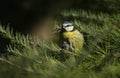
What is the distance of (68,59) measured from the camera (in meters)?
0.69

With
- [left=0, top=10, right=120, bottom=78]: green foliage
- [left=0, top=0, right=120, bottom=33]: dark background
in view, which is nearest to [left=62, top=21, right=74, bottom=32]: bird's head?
[left=0, top=10, right=120, bottom=78]: green foliage

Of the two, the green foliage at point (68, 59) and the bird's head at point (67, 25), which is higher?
the bird's head at point (67, 25)

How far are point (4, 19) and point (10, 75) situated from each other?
368 centimetres

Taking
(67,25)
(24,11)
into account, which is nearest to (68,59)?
(67,25)

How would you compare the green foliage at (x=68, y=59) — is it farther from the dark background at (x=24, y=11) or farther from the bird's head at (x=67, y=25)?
the dark background at (x=24, y=11)

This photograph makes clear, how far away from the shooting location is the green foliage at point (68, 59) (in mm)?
603

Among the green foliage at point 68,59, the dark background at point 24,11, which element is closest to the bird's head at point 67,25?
the green foliage at point 68,59

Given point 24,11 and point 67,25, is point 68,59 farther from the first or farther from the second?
point 24,11

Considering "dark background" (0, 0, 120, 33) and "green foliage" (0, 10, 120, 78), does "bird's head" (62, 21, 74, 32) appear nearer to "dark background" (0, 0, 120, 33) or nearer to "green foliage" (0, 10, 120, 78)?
"green foliage" (0, 10, 120, 78)

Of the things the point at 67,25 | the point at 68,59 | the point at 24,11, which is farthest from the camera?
the point at 24,11

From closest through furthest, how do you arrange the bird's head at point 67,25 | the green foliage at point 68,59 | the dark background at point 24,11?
the green foliage at point 68,59
the bird's head at point 67,25
the dark background at point 24,11

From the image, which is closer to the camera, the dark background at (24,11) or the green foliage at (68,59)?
the green foliage at (68,59)

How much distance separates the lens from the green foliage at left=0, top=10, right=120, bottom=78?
60 cm

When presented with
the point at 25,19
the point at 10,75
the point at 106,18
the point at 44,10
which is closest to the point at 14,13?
the point at 25,19
